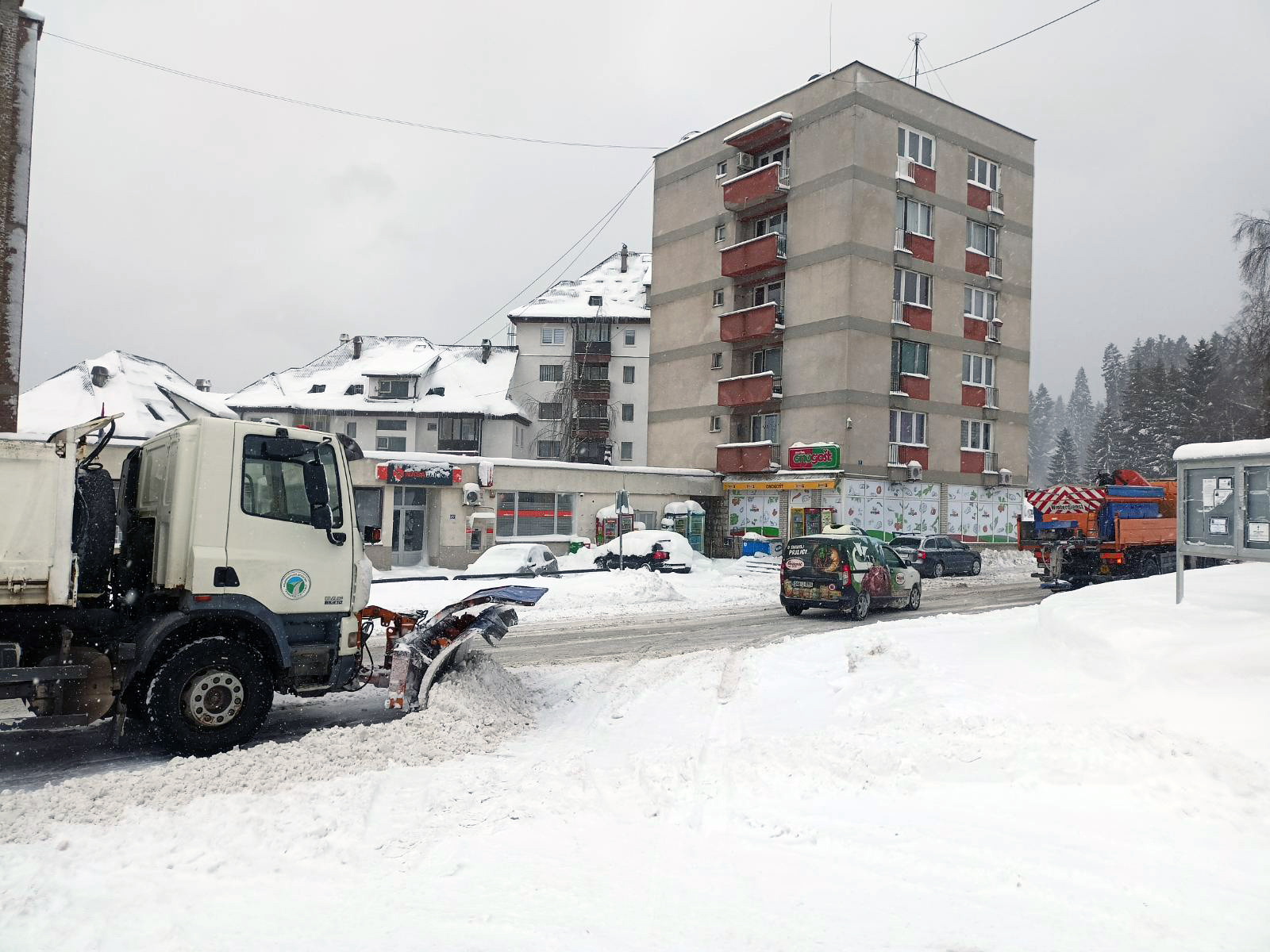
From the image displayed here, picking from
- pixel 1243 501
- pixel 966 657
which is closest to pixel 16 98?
pixel 966 657

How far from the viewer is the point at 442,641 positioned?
26.9 feet

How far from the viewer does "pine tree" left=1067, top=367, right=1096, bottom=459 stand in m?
133

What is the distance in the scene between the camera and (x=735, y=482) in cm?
3609

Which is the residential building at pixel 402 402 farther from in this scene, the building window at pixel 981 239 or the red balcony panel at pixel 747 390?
the building window at pixel 981 239

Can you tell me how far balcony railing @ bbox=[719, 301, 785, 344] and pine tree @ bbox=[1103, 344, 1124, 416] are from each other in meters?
86.8

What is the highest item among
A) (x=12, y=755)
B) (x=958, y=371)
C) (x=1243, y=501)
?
(x=958, y=371)

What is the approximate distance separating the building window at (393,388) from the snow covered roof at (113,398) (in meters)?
8.90

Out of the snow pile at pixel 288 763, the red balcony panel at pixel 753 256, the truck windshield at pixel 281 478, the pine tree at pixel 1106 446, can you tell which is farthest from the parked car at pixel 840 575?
the pine tree at pixel 1106 446

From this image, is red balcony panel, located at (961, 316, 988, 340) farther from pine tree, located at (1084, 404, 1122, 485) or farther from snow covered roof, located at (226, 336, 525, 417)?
pine tree, located at (1084, 404, 1122, 485)

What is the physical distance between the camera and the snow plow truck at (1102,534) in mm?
22547

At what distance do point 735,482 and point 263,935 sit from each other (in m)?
32.8

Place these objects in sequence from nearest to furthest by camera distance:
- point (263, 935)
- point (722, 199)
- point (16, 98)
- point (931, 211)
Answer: point (263, 935), point (16, 98), point (931, 211), point (722, 199)

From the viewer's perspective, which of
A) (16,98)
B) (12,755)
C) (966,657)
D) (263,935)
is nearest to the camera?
(263,935)

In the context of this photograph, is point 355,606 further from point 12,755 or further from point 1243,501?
point 1243,501
